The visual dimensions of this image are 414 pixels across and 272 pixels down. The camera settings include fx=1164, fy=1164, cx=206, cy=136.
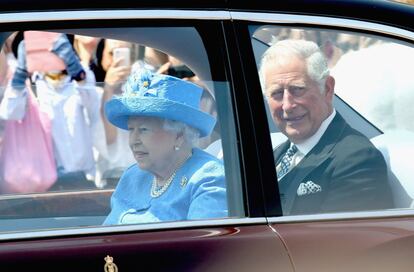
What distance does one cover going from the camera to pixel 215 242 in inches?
125

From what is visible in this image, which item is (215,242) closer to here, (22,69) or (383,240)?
(383,240)

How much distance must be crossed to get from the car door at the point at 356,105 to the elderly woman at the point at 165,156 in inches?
7.3

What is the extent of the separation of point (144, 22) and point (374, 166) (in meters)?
0.82

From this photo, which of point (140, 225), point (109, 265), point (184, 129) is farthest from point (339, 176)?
point (109, 265)

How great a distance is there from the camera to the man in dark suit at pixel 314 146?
3363 millimetres

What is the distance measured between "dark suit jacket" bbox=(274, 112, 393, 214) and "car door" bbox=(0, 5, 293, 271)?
139 millimetres

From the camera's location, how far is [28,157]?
3.30 metres

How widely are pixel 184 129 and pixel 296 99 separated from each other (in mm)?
350

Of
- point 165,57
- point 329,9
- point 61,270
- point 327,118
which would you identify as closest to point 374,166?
point 327,118

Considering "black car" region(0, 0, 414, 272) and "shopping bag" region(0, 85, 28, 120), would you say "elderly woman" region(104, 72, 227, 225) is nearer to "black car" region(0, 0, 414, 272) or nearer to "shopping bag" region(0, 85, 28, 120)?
"black car" region(0, 0, 414, 272)

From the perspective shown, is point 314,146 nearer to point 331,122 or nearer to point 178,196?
point 331,122

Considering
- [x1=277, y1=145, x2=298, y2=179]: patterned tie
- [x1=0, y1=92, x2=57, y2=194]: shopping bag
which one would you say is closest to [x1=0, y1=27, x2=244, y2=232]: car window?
[x1=0, y1=92, x2=57, y2=194]: shopping bag

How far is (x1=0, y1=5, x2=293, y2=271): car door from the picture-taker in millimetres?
3098

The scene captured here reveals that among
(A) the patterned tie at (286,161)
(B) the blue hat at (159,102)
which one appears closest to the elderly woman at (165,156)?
(B) the blue hat at (159,102)
